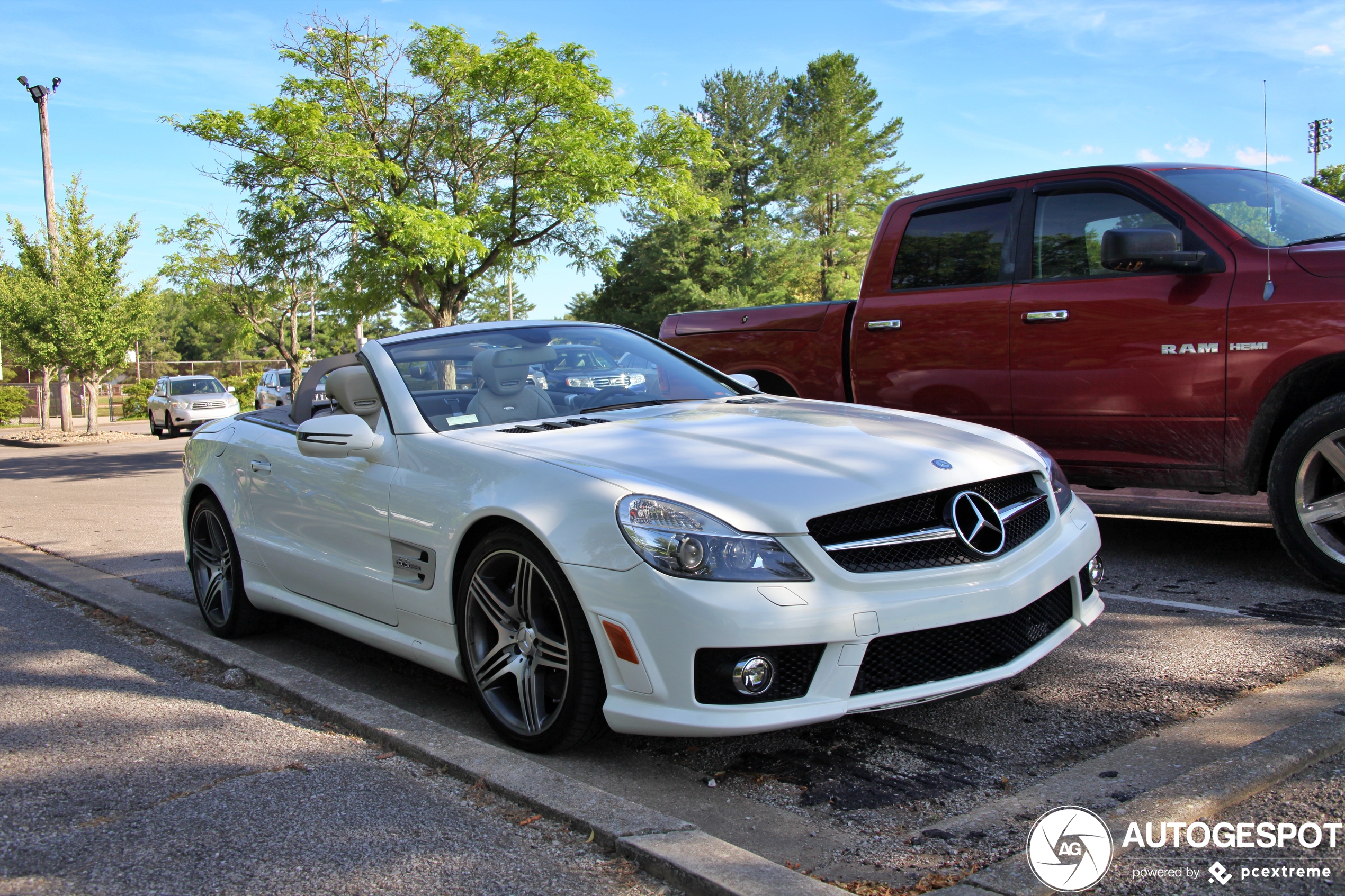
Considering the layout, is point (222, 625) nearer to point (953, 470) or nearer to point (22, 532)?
point (953, 470)

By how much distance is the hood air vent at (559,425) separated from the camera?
3850mm

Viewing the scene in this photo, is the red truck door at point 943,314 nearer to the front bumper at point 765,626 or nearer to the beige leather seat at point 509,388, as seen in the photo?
the beige leather seat at point 509,388

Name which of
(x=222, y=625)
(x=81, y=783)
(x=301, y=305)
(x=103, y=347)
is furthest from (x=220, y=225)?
(x=81, y=783)

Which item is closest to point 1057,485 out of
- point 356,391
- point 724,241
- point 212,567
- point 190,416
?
point 356,391

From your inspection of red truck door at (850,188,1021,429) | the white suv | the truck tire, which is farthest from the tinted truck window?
the white suv

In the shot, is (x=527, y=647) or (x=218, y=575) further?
(x=218, y=575)

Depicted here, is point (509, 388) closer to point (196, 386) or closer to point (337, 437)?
point (337, 437)

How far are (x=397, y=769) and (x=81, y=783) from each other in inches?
38.4

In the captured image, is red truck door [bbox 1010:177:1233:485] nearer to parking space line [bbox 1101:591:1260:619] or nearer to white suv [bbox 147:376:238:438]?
parking space line [bbox 1101:591:1260:619]

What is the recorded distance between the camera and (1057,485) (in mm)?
3832

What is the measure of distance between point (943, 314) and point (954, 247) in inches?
17.3

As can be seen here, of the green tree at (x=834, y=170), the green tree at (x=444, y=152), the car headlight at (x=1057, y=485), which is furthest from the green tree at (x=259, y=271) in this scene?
the green tree at (x=834, y=170)

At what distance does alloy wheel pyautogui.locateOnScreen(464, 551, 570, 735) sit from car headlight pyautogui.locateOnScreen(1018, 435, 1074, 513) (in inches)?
70.6

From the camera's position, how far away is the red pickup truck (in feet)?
15.6
